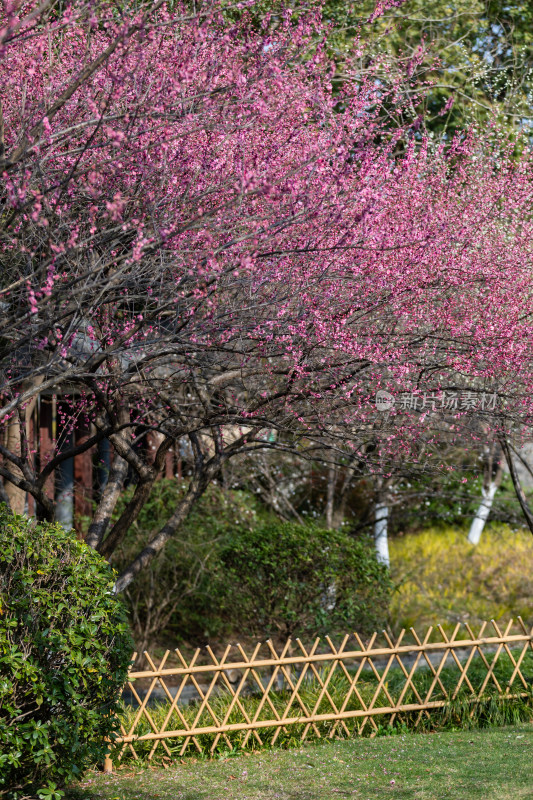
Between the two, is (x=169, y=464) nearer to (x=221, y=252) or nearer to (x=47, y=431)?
(x=47, y=431)

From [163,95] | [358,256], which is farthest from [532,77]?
[163,95]

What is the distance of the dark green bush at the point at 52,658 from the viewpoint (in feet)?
15.2

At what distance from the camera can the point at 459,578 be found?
1262 centimetres

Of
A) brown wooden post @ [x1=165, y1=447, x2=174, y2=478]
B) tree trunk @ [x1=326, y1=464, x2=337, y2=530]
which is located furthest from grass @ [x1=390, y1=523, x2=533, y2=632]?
brown wooden post @ [x1=165, y1=447, x2=174, y2=478]

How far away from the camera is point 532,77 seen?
41.5 ft

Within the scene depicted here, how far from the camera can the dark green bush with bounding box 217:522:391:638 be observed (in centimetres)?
881

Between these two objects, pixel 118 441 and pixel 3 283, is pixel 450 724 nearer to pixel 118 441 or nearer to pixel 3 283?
pixel 118 441

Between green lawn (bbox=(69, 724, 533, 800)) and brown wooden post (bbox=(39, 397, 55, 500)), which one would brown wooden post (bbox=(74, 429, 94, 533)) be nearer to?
brown wooden post (bbox=(39, 397, 55, 500))

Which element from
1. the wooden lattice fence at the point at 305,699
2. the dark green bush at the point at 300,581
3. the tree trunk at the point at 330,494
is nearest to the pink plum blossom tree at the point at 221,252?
the wooden lattice fence at the point at 305,699

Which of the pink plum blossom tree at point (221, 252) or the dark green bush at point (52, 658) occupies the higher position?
the pink plum blossom tree at point (221, 252)

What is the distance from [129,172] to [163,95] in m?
0.44

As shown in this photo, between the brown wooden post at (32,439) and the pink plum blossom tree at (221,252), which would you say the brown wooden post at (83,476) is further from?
the pink plum blossom tree at (221,252)

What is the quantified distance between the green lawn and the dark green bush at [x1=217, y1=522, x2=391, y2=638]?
2028mm

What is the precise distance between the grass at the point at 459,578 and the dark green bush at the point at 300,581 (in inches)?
71.9
